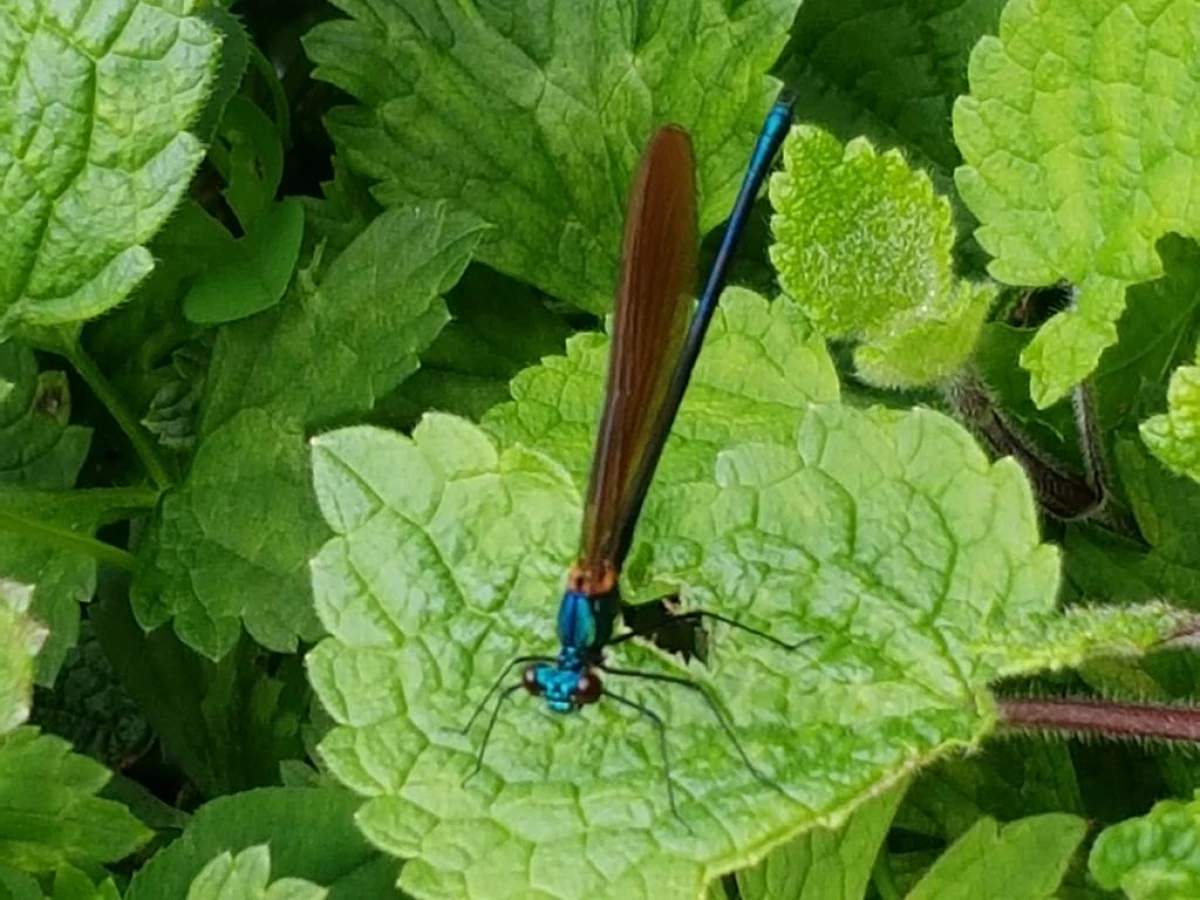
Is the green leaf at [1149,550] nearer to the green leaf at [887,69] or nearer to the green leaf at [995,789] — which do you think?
the green leaf at [995,789]

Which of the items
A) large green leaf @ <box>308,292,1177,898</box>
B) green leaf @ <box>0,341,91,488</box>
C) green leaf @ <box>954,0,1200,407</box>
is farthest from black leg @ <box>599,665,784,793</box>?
green leaf @ <box>0,341,91,488</box>

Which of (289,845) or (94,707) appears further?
(94,707)

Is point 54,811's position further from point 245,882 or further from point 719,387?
point 719,387

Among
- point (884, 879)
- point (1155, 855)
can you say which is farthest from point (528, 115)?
point (1155, 855)

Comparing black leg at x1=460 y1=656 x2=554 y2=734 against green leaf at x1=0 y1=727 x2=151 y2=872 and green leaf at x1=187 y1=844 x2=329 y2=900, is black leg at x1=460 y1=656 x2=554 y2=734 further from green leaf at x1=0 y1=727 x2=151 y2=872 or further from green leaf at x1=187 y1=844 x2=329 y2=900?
green leaf at x1=0 y1=727 x2=151 y2=872

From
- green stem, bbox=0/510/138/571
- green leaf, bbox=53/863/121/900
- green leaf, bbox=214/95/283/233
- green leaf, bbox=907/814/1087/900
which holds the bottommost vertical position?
green leaf, bbox=53/863/121/900

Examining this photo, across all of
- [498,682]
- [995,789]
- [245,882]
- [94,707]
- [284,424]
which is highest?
[498,682]
